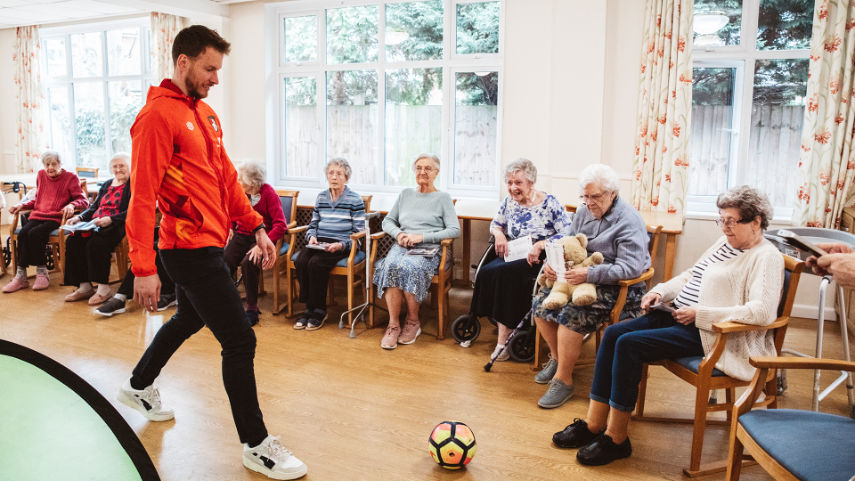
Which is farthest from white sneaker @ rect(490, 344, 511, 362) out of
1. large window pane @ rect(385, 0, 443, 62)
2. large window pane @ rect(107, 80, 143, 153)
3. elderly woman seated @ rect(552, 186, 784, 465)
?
large window pane @ rect(107, 80, 143, 153)

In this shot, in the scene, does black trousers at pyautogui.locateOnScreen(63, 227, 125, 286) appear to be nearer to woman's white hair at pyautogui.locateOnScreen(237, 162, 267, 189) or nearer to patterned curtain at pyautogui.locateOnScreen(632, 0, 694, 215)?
woman's white hair at pyautogui.locateOnScreen(237, 162, 267, 189)

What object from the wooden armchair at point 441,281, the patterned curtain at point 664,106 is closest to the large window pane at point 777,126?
the patterned curtain at point 664,106

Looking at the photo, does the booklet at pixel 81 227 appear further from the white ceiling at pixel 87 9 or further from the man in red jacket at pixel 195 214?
the man in red jacket at pixel 195 214

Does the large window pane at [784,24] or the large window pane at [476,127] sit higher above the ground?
the large window pane at [784,24]

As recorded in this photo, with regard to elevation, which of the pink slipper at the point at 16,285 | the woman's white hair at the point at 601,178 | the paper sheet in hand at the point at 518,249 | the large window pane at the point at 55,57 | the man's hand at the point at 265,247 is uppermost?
the large window pane at the point at 55,57

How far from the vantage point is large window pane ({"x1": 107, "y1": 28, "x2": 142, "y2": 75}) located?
745 cm

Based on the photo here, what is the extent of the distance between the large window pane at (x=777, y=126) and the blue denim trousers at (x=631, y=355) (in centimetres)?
271

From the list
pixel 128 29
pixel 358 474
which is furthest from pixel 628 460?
pixel 128 29

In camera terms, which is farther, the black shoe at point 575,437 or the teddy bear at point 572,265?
the teddy bear at point 572,265

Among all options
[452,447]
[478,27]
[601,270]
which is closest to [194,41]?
[452,447]

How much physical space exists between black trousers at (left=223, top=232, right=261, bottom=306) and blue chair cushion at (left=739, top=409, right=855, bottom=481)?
10.7 ft

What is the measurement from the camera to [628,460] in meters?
2.41

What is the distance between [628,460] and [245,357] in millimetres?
1542

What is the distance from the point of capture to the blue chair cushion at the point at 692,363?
2291mm
